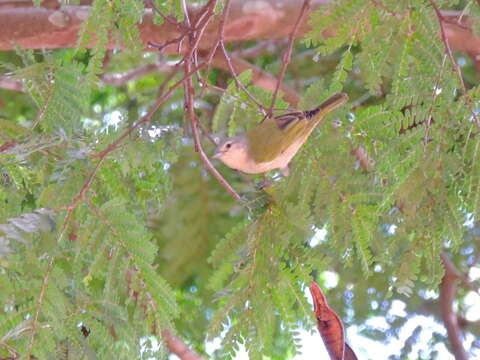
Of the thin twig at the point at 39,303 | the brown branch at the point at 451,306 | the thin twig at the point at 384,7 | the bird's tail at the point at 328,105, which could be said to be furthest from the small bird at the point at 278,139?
the brown branch at the point at 451,306

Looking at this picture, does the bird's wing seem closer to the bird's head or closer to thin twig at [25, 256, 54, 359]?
the bird's head

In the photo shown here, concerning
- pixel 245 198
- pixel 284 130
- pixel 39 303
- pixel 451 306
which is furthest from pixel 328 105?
pixel 451 306

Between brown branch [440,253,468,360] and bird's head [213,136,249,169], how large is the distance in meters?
2.58

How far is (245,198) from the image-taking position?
3213 mm

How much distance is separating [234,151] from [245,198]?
0.44 metres

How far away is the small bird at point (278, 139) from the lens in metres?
3.40

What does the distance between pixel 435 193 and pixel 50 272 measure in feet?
4.96

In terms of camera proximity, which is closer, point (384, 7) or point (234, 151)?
point (384, 7)

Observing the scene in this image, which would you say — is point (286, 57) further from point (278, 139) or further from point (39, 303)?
point (39, 303)

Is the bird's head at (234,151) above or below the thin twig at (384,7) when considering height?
below

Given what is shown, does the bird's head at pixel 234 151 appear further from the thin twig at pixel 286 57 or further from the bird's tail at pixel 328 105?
the bird's tail at pixel 328 105

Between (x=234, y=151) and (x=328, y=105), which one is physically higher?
(x=328, y=105)

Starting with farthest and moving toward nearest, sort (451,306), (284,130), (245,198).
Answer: (451,306), (284,130), (245,198)

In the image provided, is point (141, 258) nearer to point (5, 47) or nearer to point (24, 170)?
point (24, 170)
